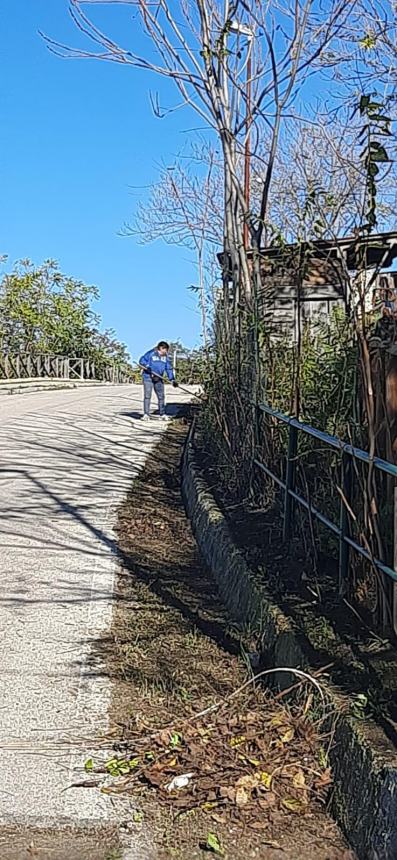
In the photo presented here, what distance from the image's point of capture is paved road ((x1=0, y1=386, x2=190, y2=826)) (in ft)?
12.1

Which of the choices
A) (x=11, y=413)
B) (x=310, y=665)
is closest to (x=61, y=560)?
(x=310, y=665)

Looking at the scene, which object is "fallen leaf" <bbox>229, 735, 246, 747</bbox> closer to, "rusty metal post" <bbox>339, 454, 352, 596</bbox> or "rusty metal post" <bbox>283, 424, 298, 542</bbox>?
"rusty metal post" <bbox>339, 454, 352, 596</bbox>

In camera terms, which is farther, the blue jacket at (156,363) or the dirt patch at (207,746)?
the blue jacket at (156,363)

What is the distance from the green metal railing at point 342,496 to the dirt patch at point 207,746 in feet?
2.24

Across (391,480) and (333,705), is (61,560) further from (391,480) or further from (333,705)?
(333,705)

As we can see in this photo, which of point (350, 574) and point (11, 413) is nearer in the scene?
point (350, 574)

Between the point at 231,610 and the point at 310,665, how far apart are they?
1.94 m

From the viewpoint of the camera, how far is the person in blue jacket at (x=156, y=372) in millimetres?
18641

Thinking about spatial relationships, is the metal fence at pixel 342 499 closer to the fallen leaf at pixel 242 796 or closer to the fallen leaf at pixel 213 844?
the fallen leaf at pixel 242 796

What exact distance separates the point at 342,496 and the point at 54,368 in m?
42.4

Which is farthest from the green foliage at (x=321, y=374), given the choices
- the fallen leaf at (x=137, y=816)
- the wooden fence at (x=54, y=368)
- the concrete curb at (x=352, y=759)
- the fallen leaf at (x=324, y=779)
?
the wooden fence at (x=54, y=368)

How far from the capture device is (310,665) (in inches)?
158

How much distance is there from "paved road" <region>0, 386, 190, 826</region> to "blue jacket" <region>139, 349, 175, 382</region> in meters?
4.84

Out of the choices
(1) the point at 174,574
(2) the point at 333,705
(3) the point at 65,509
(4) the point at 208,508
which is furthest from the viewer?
(3) the point at 65,509
